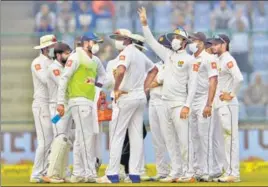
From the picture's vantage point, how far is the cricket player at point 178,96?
1736cm

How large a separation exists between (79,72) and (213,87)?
1.95 meters

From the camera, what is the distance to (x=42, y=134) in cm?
1836

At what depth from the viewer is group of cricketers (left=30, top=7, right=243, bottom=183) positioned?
17.3 meters

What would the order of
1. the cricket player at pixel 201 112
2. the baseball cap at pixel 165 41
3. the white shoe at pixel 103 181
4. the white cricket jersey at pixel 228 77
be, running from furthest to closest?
the cricket player at pixel 201 112, the baseball cap at pixel 165 41, the white cricket jersey at pixel 228 77, the white shoe at pixel 103 181

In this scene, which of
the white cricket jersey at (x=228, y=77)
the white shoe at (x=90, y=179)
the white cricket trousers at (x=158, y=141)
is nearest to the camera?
the white shoe at (x=90, y=179)

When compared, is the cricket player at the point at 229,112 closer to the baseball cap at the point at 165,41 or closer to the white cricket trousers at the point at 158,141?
the baseball cap at the point at 165,41

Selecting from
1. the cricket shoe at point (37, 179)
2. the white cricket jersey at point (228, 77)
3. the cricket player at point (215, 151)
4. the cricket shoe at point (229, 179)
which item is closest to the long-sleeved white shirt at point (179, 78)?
the white cricket jersey at point (228, 77)

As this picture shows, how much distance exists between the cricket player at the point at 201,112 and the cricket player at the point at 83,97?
1496mm

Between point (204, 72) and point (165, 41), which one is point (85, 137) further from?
point (204, 72)

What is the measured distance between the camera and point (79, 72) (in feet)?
57.0

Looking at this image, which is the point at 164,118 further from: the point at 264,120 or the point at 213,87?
the point at 264,120

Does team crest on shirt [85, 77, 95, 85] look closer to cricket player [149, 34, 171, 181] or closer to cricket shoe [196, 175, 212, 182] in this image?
cricket player [149, 34, 171, 181]

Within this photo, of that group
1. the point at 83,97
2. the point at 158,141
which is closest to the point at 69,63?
the point at 83,97

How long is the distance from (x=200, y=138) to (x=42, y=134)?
240 cm
